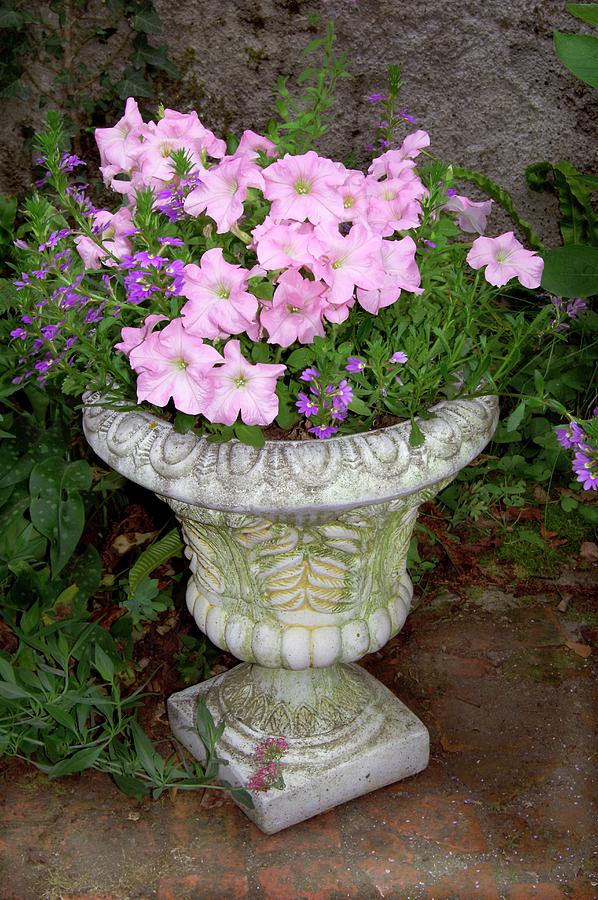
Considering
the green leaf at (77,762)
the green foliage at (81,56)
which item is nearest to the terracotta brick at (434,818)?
the green leaf at (77,762)

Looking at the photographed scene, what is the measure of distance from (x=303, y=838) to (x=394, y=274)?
1.21m

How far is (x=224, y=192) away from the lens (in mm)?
1583

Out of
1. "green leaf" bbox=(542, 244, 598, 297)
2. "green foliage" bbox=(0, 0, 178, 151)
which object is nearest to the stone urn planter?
"green leaf" bbox=(542, 244, 598, 297)

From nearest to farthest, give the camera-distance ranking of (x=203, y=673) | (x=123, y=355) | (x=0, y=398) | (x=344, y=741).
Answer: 1. (x=123, y=355)
2. (x=344, y=741)
3. (x=0, y=398)
4. (x=203, y=673)

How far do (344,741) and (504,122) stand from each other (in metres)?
1.77

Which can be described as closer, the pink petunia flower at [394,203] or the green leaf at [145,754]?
the pink petunia flower at [394,203]

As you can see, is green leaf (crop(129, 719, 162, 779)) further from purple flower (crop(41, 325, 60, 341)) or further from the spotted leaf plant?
purple flower (crop(41, 325, 60, 341))

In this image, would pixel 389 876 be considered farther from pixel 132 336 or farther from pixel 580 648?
pixel 132 336

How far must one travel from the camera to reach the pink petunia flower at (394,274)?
5.21 ft

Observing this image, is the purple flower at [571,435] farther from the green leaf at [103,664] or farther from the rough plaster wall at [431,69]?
the rough plaster wall at [431,69]

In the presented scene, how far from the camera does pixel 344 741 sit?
206cm

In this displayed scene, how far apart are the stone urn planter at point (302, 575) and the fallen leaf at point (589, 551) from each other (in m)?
0.89

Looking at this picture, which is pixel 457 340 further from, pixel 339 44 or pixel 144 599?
pixel 339 44

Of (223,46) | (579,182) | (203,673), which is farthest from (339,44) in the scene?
(203,673)
